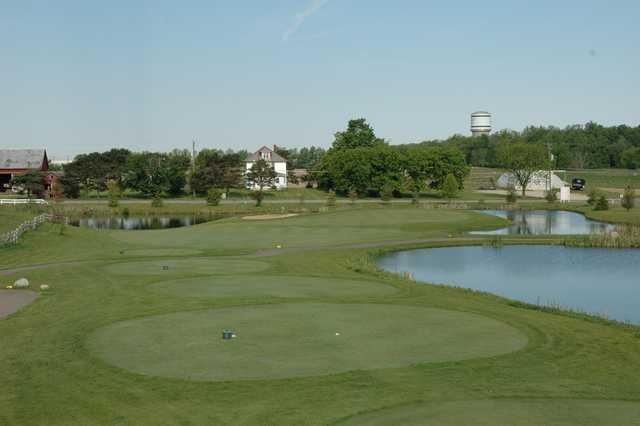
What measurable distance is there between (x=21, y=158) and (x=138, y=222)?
57.4 m

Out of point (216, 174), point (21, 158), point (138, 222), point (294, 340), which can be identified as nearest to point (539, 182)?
point (216, 174)

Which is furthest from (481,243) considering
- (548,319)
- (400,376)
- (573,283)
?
(400,376)

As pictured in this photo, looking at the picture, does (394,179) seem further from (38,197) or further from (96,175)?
(38,197)

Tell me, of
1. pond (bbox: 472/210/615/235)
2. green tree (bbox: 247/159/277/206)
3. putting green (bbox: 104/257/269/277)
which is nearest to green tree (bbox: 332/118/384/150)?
green tree (bbox: 247/159/277/206)

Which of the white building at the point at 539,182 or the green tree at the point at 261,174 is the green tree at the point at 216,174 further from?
the white building at the point at 539,182

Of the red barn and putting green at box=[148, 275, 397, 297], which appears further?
the red barn

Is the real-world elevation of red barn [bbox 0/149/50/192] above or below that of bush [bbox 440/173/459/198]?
above

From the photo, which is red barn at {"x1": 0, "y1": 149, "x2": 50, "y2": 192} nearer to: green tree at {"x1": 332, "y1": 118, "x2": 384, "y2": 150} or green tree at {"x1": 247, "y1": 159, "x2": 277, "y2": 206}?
green tree at {"x1": 247, "y1": 159, "x2": 277, "y2": 206}

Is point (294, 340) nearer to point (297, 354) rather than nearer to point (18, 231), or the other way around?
point (297, 354)

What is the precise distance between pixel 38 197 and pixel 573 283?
98610 mm

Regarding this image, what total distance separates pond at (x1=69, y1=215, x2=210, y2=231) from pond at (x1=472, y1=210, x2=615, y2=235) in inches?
1488

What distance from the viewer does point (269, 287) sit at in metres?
35.3

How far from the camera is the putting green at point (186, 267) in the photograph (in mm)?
41281

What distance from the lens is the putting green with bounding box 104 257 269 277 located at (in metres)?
41.3
